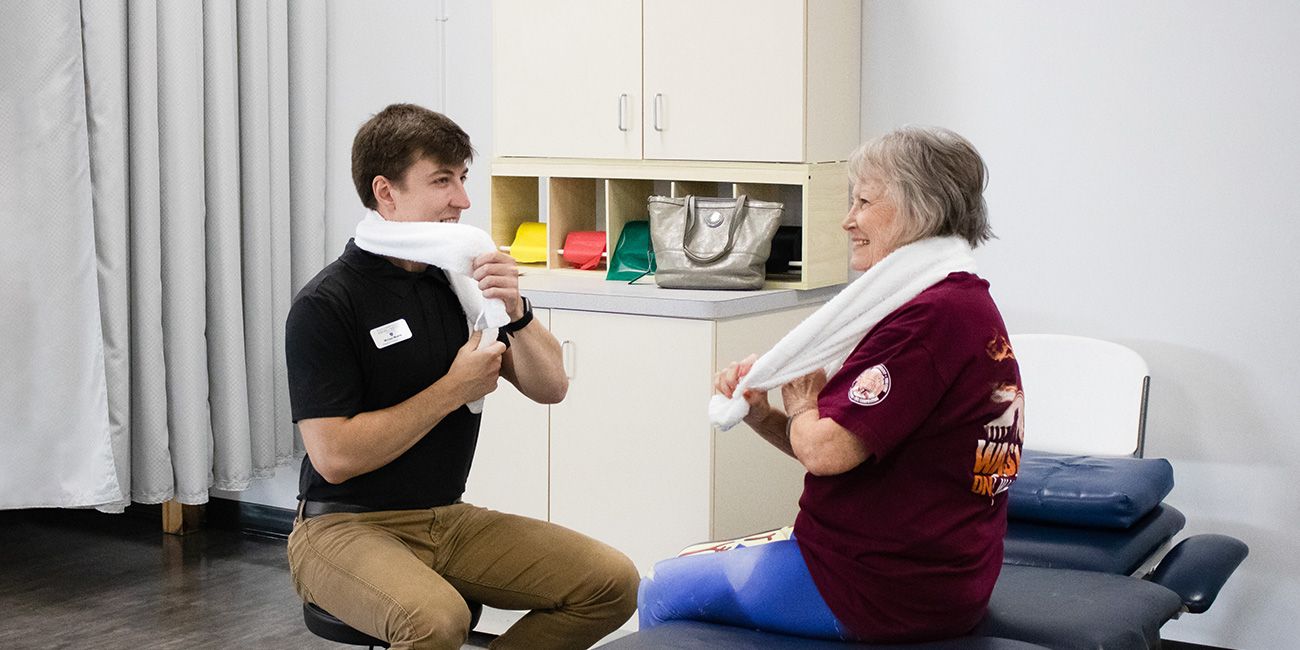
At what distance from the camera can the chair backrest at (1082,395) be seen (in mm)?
3098

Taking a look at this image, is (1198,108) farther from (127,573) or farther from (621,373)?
(127,573)

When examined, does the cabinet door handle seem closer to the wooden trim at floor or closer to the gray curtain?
the gray curtain

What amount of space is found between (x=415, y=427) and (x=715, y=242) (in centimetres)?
135

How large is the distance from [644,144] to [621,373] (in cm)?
63

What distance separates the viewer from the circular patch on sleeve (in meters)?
1.88

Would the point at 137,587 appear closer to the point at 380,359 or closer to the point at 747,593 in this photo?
the point at 380,359

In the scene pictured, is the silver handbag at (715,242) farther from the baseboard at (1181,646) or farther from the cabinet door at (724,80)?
the baseboard at (1181,646)

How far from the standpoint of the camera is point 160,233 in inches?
159

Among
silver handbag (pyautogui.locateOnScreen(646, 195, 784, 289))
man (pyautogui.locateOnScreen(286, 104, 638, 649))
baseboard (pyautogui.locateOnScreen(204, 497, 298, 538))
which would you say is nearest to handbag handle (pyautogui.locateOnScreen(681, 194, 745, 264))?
silver handbag (pyautogui.locateOnScreen(646, 195, 784, 289))

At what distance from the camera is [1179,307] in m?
3.30

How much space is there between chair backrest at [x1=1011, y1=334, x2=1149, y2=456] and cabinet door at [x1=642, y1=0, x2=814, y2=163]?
2.50 ft

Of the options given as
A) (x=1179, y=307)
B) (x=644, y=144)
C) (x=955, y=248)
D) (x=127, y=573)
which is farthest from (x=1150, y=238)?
(x=127, y=573)

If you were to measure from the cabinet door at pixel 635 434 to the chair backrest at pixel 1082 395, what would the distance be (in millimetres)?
753

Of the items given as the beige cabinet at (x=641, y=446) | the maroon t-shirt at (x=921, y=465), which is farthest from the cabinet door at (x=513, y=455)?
the maroon t-shirt at (x=921, y=465)
